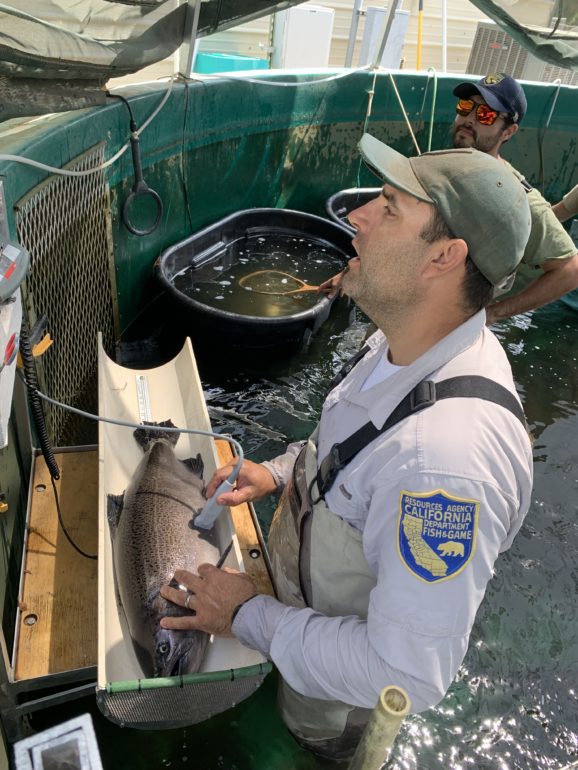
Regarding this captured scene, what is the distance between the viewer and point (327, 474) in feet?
6.36

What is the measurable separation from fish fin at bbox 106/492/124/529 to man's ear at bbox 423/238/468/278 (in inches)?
72.3

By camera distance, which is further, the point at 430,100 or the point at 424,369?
the point at 430,100

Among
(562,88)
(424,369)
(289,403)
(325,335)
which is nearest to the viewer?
(424,369)

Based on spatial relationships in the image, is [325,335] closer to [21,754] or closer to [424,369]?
[424,369]

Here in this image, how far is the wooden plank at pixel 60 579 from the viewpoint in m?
2.31

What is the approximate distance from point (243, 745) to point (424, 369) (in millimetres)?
2160

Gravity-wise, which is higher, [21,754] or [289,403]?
[21,754]

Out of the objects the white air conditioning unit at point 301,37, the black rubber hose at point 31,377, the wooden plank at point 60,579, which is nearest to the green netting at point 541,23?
the white air conditioning unit at point 301,37

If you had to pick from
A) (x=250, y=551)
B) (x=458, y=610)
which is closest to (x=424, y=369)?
(x=458, y=610)

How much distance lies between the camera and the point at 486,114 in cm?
412

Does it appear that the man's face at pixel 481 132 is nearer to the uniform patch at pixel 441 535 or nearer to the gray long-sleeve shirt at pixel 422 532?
the gray long-sleeve shirt at pixel 422 532

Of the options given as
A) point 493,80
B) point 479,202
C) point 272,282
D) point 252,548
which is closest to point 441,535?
point 479,202

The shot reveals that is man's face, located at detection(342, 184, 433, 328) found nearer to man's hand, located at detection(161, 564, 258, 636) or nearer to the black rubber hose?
man's hand, located at detection(161, 564, 258, 636)

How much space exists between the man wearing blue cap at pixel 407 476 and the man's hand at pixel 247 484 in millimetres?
374
